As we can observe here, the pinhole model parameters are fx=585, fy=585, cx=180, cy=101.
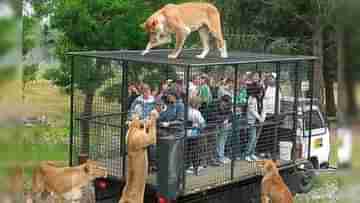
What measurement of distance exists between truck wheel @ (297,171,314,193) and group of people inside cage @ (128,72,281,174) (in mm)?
1045

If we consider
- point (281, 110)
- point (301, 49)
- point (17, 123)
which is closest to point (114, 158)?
point (281, 110)

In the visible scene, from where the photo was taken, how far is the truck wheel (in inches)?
316

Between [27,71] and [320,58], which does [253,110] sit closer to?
[320,58]

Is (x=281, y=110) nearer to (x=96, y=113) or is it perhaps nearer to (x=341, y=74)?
(x=96, y=113)

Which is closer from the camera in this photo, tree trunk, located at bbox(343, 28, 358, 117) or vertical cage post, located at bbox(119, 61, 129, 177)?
tree trunk, located at bbox(343, 28, 358, 117)

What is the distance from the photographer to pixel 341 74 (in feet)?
1.29

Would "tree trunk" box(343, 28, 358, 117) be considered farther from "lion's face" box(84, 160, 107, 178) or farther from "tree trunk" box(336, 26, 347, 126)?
"lion's face" box(84, 160, 107, 178)

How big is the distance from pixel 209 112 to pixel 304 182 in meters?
2.20

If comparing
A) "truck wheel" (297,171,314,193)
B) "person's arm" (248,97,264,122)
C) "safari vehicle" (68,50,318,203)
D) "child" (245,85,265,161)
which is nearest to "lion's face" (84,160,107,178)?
"safari vehicle" (68,50,318,203)

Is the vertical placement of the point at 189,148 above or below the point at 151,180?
above

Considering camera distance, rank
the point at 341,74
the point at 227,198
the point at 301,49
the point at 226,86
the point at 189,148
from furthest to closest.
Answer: the point at 301,49 < the point at 226,86 < the point at 227,198 < the point at 189,148 < the point at 341,74

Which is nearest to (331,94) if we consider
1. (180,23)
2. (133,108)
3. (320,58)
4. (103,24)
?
(180,23)

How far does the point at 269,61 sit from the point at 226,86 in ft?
2.00

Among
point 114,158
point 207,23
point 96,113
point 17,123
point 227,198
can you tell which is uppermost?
point 207,23
